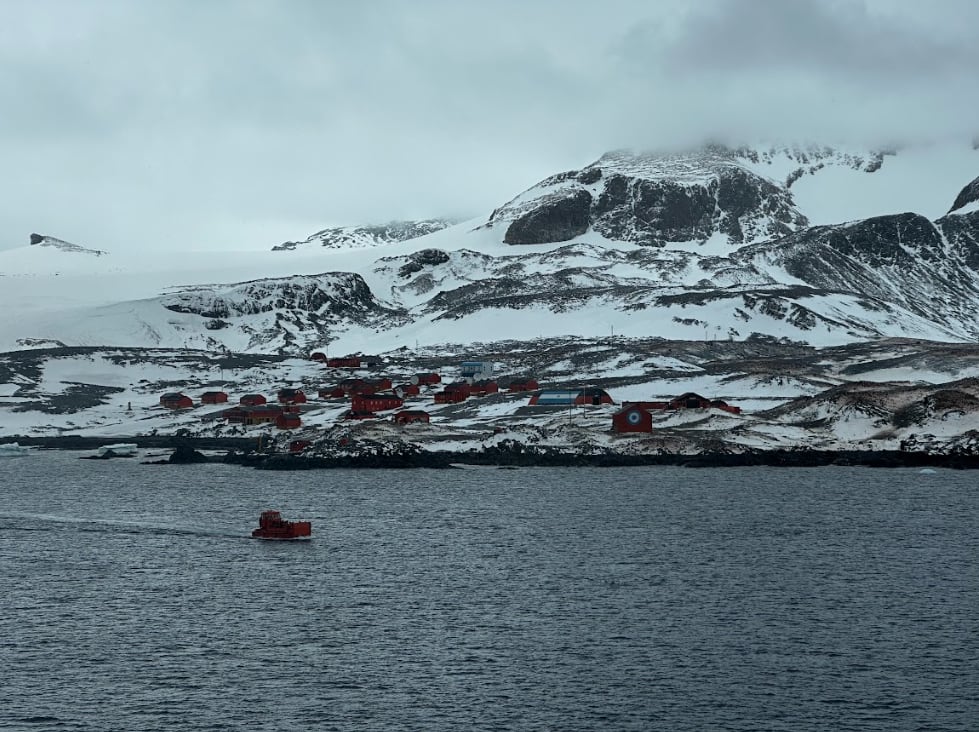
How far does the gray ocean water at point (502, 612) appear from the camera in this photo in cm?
5100

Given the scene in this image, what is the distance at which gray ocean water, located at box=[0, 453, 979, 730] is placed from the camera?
51000mm

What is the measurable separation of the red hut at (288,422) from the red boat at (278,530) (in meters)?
82.3

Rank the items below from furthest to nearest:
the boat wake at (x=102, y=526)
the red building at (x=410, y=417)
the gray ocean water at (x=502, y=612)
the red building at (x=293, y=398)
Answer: the red building at (x=293, y=398) → the red building at (x=410, y=417) → the boat wake at (x=102, y=526) → the gray ocean water at (x=502, y=612)

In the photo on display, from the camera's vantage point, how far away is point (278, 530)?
92188mm

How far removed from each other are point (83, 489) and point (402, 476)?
3196 centimetres

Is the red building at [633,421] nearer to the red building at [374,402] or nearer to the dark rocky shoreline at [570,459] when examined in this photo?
the dark rocky shoreline at [570,459]

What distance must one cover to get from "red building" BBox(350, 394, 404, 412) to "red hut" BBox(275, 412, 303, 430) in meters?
8.12

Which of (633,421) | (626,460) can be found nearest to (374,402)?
(633,421)

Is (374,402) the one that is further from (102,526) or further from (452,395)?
(102,526)

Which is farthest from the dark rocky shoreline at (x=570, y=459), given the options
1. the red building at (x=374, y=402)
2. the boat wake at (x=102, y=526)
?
the boat wake at (x=102, y=526)

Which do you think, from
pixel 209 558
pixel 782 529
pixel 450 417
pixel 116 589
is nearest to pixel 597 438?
pixel 450 417

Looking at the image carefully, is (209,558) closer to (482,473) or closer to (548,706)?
(548,706)

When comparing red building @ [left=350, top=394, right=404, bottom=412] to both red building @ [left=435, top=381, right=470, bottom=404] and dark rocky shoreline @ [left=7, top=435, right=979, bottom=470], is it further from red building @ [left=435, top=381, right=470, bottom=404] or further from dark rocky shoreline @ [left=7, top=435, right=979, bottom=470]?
dark rocky shoreline @ [left=7, top=435, right=979, bottom=470]

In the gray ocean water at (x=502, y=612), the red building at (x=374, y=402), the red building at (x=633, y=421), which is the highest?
the red building at (x=374, y=402)
